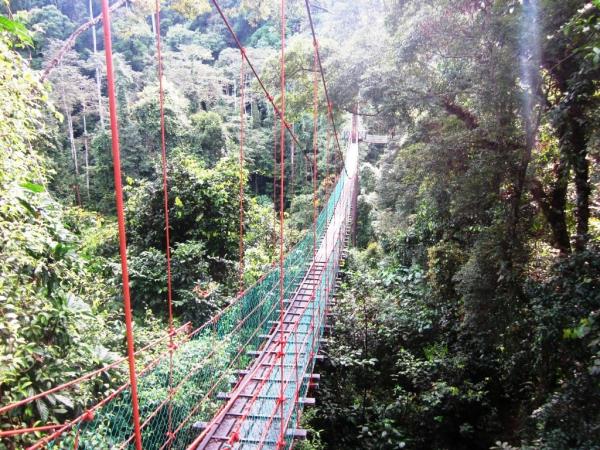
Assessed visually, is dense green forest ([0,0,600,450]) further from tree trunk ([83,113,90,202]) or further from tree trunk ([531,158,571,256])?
tree trunk ([83,113,90,202])

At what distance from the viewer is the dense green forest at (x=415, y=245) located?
170 cm

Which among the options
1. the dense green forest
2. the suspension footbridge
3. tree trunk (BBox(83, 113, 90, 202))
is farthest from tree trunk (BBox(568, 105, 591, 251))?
tree trunk (BBox(83, 113, 90, 202))

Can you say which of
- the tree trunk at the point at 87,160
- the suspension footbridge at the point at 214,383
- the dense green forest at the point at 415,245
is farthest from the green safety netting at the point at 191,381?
the tree trunk at the point at 87,160

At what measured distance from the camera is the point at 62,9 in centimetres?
1416

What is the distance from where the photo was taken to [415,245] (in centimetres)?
548

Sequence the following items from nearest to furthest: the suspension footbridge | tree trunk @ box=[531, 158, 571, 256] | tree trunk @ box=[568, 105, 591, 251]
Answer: the suspension footbridge → tree trunk @ box=[568, 105, 591, 251] → tree trunk @ box=[531, 158, 571, 256]

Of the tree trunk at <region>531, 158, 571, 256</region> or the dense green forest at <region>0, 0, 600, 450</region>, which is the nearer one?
the dense green forest at <region>0, 0, 600, 450</region>

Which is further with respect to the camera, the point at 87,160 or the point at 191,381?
the point at 87,160

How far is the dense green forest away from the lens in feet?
5.58

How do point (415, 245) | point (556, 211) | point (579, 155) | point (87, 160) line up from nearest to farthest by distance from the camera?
1. point (579, 155)
2. point (556, 211)
3. point (415, 245)
4. point (87, 160)

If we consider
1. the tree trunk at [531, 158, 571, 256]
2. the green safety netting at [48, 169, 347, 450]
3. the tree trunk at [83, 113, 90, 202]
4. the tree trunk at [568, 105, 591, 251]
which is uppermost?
the tree trunk at [83, 113, 90, 202]

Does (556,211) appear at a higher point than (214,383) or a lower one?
higher

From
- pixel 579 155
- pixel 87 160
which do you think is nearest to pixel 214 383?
pixel 579 155

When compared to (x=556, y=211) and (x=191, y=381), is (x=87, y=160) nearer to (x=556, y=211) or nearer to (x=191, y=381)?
(x=191, y=381)
